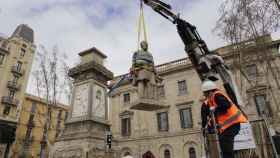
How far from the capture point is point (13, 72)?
33.6 metres

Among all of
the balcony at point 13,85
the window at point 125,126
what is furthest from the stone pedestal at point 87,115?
the balcony at point 13,85

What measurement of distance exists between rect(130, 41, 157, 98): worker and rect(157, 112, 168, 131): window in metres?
19.3

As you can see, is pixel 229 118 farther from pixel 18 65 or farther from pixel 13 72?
pixel 18 65

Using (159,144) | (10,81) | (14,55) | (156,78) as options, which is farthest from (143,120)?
(14,55)

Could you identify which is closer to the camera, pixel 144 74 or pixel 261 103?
pixel 144 74

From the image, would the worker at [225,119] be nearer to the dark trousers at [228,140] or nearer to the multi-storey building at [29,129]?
the dark trousers at [228,140]

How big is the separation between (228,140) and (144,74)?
271cm

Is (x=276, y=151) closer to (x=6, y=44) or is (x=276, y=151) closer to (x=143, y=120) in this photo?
(x=143, y=120)

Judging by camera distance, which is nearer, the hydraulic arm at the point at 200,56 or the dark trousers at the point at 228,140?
the dark trousers at the point at 228,140

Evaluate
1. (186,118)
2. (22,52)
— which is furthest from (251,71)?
(22,52)

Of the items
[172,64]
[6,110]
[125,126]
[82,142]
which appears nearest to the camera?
[82,142]

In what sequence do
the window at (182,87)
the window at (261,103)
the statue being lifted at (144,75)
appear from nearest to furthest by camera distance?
the statue being lifted at (144,75)
the window at (261,103)
the window at (182,87)

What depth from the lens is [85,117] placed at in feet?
26.7

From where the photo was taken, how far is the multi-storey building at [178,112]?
20078 millimetres
